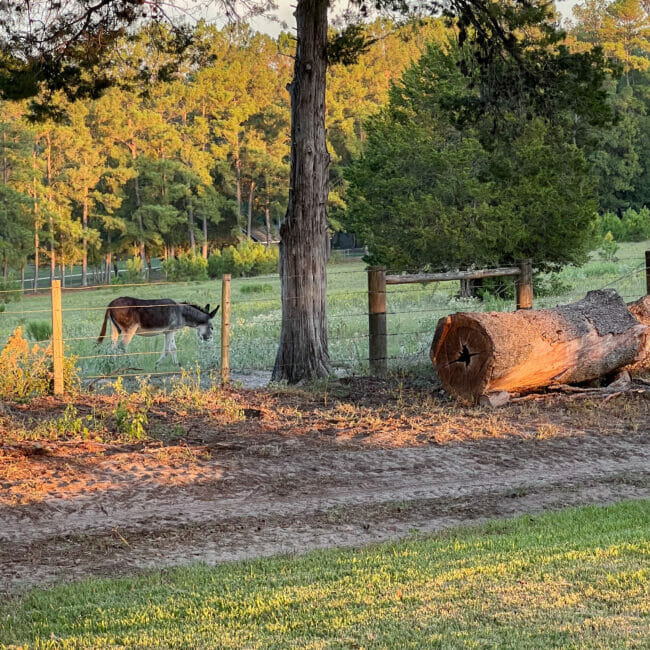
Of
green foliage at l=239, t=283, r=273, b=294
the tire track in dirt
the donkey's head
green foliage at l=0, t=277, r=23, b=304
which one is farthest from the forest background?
the tire track in dirt

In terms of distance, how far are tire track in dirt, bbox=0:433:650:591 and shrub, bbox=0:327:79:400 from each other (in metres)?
3.73

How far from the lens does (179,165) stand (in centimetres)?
6341

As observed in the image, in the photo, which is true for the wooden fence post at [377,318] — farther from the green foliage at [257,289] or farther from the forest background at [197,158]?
the green foliage at [257,289]

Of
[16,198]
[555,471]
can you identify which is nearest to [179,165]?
[16,198]

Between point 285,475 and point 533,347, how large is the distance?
4047mm

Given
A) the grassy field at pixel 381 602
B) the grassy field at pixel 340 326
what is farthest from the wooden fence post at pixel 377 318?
the grassy field at pixel 381 602

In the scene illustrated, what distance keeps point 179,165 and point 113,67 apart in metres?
50.6

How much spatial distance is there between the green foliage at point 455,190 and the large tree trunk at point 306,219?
6.26 metres

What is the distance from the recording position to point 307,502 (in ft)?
25.5

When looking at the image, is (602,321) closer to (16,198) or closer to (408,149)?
(408,149)

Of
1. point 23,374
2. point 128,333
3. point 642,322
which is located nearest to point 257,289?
point 128,333

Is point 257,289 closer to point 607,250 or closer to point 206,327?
point 607,250

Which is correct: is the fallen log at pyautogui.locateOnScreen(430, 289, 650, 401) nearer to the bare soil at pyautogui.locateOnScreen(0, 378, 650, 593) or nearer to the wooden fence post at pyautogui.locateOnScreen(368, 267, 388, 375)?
the bare soil at pyautogui.locateOnScreen(0, 378, 650, 593)

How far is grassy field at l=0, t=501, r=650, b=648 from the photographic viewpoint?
4.46 metres
